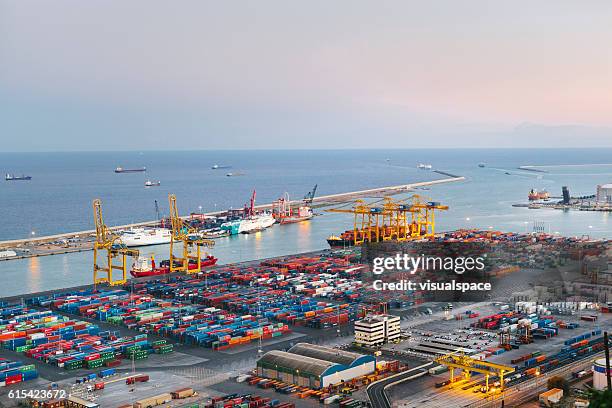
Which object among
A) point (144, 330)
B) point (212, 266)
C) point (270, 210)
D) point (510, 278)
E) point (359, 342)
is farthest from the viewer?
point (270, 210)

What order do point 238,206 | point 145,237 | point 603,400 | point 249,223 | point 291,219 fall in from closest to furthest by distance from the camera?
point 603,400 < point 145,237 < point 249,223 < point 291,219 < point 238,206

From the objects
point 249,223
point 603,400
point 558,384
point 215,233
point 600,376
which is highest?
point 603,400

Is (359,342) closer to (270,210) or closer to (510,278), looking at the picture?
(510,278)

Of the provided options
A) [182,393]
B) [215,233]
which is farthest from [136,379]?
[215,233]

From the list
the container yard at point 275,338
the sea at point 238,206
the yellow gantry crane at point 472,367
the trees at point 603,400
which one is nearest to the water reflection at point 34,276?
the sea at point 238,206

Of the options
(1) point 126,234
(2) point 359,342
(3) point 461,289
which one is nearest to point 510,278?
(3) point 461,289

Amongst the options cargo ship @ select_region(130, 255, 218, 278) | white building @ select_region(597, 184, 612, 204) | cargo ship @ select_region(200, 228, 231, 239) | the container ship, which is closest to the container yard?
cargo ship @ select_region(130, 255, 218, 278)

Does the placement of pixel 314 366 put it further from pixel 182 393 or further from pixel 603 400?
pixel 603 400

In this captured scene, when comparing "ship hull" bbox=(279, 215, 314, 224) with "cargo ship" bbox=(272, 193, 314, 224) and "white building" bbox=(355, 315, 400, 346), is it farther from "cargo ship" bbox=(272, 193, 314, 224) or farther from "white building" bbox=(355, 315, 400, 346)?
"white building" bbox=(355, 315, 400, 346)
